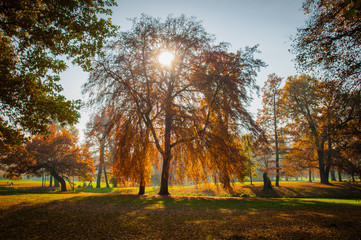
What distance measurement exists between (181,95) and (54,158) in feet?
60.5

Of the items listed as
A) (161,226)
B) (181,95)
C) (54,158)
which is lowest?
(161,226)

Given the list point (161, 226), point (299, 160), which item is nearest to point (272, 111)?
point (299, 160)

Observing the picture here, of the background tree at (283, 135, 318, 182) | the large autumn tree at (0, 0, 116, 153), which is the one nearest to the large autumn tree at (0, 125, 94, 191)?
the large autumn tree at (0, 0, 116, 153)

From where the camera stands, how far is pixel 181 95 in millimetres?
14711

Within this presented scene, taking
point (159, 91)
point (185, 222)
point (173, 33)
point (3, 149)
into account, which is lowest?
point (185, 222)

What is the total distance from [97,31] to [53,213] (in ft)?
28.3

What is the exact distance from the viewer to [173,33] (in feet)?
46.2

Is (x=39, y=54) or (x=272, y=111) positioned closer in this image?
(x=39, y=54)

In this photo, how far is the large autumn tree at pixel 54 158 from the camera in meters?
18.8

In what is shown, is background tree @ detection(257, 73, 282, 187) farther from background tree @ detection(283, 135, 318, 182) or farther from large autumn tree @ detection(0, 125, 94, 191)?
large autumn tree @ detection(0, 125, 94, 191)

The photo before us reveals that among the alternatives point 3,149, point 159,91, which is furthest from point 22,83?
point 159,91

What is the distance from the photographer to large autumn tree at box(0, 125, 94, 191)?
741 inches

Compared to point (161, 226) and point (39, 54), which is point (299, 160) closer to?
point (161, 226)

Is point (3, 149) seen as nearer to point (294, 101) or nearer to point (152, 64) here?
point (152, 64)
